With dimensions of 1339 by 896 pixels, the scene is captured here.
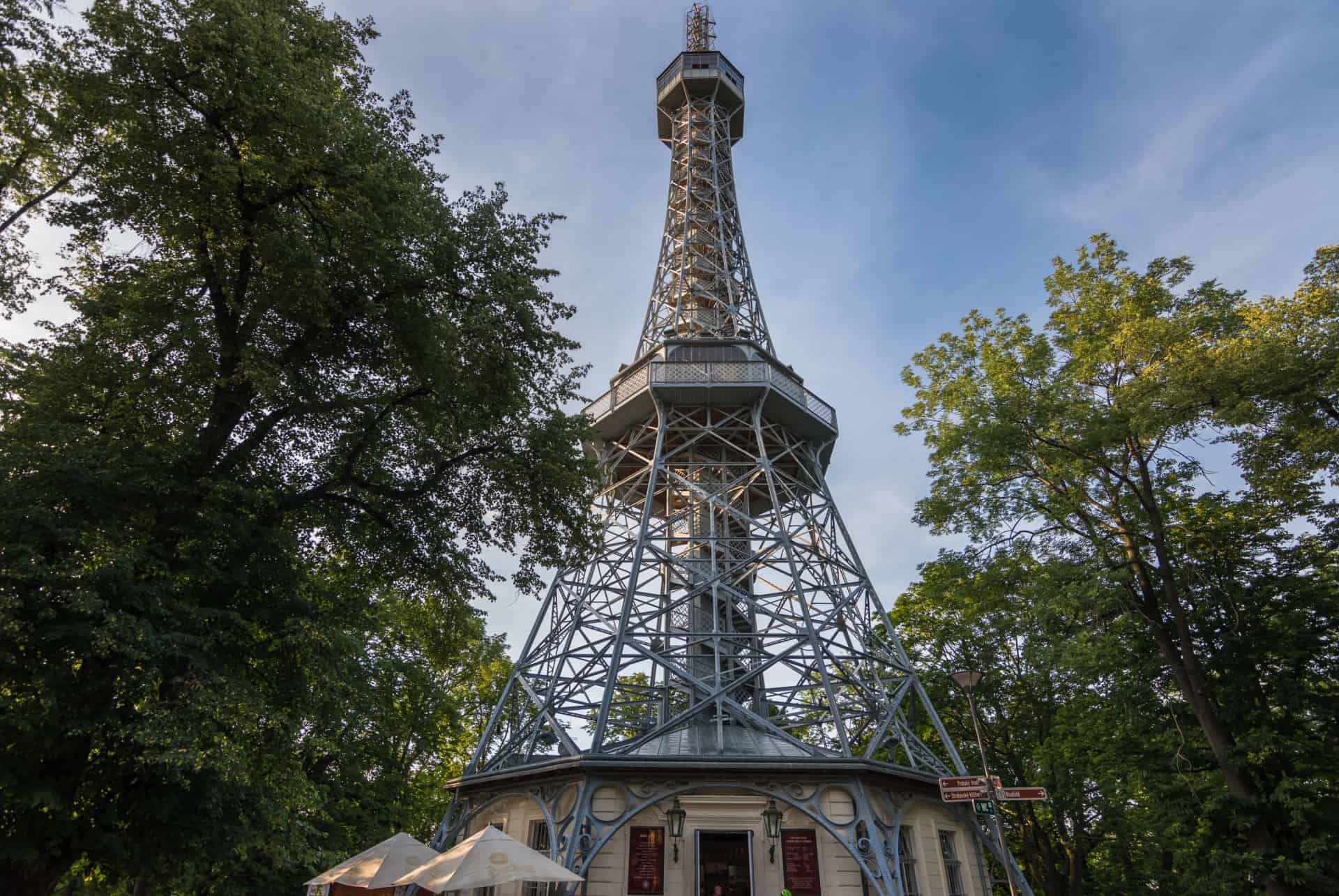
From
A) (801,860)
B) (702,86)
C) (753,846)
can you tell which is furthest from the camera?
(702,86)

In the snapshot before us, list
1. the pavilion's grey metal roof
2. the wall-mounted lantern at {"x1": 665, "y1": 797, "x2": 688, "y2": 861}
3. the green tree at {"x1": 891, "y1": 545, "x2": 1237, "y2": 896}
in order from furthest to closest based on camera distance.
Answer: the green tree at {"x1": 891, "y1": 545, "x2": 1237, "y2": 896} < the pavilion's grey metal roof < the wall-mounted lantern at {"x1": 665, "y1": 797, "x2": 688, "y2": 861}

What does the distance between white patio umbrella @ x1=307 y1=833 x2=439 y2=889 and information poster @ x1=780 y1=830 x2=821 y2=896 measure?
19.0 feet

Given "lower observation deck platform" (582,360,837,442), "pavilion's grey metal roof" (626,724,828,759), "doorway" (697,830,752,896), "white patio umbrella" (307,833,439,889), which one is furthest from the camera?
"lower observation deck platform" (582,360,837,442)

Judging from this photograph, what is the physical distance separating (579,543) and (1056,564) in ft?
30.7

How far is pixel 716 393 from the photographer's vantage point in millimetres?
20297

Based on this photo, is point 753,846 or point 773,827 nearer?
point 773,827

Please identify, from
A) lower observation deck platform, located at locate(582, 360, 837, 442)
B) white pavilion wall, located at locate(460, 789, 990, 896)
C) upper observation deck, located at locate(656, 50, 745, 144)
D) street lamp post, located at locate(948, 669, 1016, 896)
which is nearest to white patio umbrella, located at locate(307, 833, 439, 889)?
white pavilion wall, located at locate(460, 789, 990, 896)

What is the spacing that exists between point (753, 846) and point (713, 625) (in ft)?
18.2

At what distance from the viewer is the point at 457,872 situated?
28.6 feet

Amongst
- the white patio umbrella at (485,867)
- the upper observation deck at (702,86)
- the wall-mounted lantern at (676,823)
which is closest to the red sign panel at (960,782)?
the white patio umbrella at (485,867)

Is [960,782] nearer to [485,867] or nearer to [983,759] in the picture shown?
[983,759]

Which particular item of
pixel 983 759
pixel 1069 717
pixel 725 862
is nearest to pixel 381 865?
pixel 725 862

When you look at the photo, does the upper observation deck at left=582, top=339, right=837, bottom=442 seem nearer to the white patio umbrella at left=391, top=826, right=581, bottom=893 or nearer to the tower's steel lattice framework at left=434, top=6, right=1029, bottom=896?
the tower's steel lattice framework at left=434, top=6, right=1029, bottom=896

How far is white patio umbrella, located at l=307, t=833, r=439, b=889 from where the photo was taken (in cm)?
965
